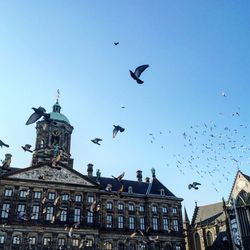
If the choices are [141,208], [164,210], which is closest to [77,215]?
[141,208]

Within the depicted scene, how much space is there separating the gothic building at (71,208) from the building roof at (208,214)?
Answer: 13.0 m

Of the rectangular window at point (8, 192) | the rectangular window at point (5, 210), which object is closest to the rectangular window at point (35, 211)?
the rectangular window at point (5, 210)

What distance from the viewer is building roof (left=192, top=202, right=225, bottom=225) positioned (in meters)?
66.8

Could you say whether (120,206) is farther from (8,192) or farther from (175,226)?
(8,192)

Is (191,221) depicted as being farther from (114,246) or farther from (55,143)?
(55,143)

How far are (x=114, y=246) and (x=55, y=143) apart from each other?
19.3 m

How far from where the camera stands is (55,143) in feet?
186

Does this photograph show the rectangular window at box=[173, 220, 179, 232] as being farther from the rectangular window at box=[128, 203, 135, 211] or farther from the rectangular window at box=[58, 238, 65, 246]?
the rectangular window at box=[58, 238, 65, 246]

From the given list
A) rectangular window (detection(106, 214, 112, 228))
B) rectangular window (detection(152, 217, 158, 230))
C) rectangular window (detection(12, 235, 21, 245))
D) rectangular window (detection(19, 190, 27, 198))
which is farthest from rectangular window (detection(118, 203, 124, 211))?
rectangular window (detection(12, 235, 21, 245))

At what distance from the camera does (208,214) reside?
69750 millimetres

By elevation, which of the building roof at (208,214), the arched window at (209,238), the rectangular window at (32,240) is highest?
the building roof at (208,214)

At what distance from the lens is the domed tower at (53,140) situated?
2160 inches

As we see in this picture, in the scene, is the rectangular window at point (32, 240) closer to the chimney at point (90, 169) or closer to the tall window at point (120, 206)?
the tall window at point (120, 206)

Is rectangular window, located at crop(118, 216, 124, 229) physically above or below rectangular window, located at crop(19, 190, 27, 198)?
below
